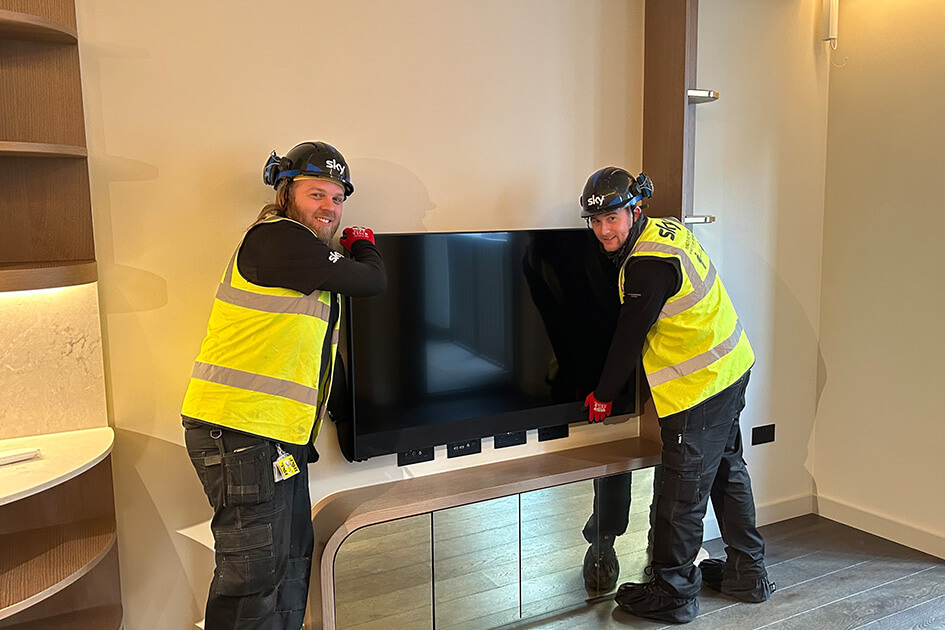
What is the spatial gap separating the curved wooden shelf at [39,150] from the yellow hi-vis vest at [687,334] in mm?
1819

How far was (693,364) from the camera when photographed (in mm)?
2883

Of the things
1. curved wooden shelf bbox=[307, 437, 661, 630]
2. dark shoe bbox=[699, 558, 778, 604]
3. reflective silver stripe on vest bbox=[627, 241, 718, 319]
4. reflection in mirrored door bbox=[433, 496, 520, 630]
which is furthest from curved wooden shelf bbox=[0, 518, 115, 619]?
dark shoe bbox=[699, 558, 778, 604]

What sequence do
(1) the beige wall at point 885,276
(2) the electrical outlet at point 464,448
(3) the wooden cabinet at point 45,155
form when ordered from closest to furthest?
(3) the wooden cabinet at point 45,155
(2) the electrical outlet at point 464,448
(1) the beige wall at point 885,276

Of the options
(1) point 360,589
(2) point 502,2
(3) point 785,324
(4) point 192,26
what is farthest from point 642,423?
(4) point 192,26

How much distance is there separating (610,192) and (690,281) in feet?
1.41

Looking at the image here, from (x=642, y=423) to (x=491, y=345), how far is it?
0.88 meters

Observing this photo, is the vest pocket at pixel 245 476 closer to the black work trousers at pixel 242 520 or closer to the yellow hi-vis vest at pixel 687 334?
the black work trousers at pixel 242 520

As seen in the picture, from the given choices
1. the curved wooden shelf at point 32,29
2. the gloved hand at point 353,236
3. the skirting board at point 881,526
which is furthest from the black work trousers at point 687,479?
the curved wooden shelf at point 32,29

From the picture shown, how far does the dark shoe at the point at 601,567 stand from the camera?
3.06m

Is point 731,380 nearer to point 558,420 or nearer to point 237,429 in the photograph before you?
point 558,420

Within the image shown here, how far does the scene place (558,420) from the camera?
3.16m

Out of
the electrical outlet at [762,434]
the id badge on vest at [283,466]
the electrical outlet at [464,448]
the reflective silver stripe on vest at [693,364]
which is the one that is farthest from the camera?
the electrical outlet at [762,434]

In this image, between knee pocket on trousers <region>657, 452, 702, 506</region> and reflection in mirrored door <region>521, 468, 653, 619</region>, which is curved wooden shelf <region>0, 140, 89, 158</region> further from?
knee pocket on trousers <region>657, 452, 702, 506</region>

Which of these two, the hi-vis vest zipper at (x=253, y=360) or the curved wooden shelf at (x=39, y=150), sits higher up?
the curved wooden shelf at (x=39, y=150)
